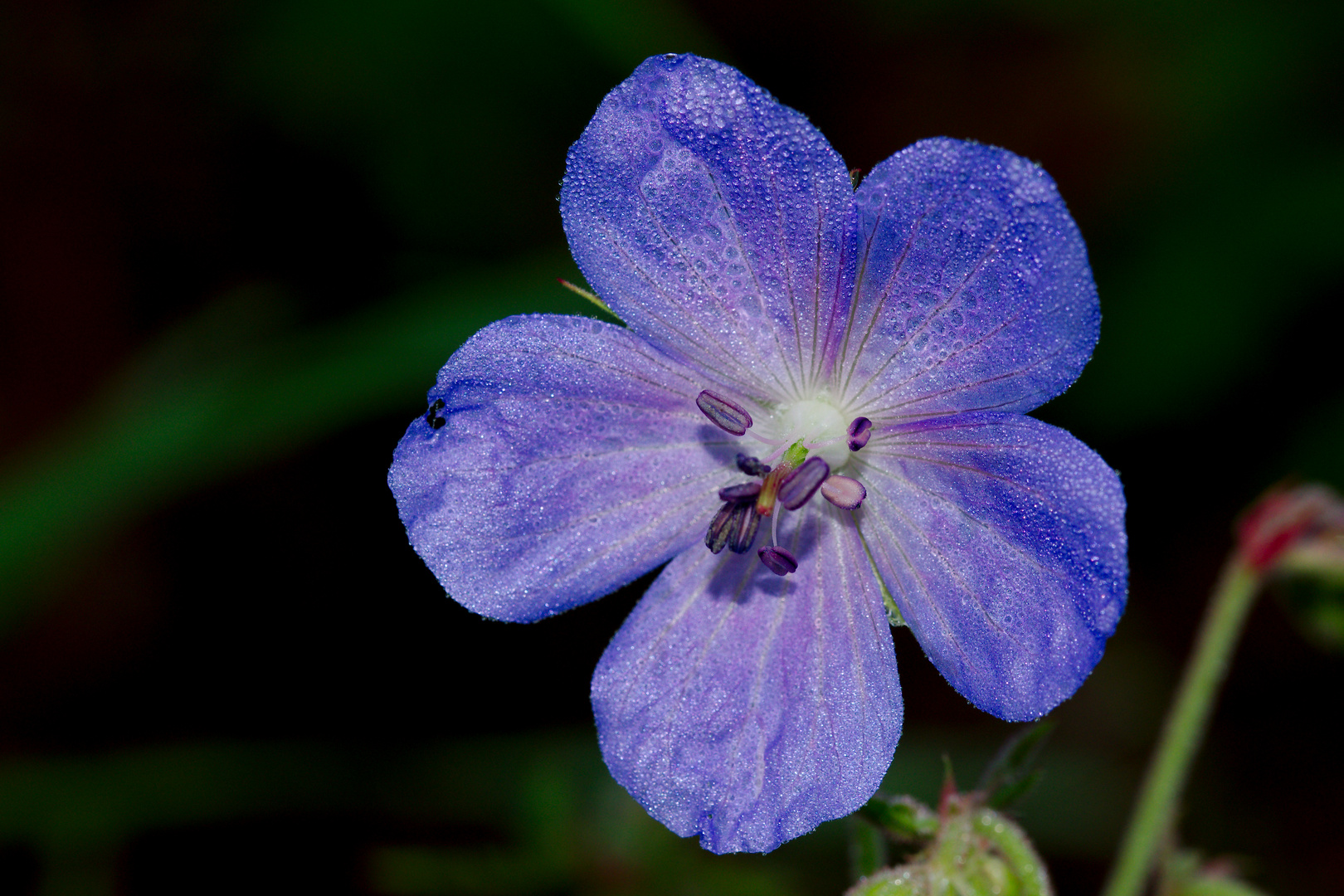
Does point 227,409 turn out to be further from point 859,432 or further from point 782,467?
point 859,432

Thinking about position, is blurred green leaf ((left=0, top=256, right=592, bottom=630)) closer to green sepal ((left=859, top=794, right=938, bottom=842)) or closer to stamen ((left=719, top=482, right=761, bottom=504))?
stamen ((left=719, top=482, right=761, bottom=504))

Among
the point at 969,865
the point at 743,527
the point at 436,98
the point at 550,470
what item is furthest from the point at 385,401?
the point at 969,865

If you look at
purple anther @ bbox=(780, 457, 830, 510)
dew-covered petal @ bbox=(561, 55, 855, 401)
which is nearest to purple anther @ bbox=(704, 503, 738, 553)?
purple anther @ bbox=(780, 457, 830, 510)

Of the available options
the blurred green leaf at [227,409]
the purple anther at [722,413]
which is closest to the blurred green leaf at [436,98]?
the blurred green leaf at [227,409]

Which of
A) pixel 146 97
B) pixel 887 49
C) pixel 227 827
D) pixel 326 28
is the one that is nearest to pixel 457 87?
pixel 326 28

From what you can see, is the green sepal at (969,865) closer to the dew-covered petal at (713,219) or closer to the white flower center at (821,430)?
the white flower center at (821,430)
